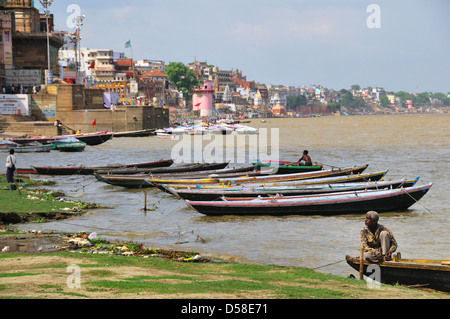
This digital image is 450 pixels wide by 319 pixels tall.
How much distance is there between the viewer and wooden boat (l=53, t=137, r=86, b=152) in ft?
182

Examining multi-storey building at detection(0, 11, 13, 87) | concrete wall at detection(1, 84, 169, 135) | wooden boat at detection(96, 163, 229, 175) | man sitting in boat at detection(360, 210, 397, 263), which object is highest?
multi-storey building at detection(0, 11, 13, 87)

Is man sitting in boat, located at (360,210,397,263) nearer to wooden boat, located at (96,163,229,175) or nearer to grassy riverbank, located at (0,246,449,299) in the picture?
grassy riverbank, located at (0,246,449,299)

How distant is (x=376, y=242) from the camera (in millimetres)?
12227

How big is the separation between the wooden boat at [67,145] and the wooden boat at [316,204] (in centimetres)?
→ 3636

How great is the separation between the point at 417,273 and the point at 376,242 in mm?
977

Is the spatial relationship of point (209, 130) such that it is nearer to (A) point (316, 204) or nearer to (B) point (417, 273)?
(A) point (316, 204)

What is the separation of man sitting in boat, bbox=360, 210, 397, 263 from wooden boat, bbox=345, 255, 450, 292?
0.15 meters

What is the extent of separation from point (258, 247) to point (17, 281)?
8695 millimetres

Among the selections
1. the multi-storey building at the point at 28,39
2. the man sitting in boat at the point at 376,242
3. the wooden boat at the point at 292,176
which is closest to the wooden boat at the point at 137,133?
the multi-storey building at the point at 28,39

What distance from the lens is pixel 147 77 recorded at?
19625cm

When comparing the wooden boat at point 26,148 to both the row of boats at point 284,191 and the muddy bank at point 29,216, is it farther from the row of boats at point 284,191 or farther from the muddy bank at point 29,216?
the muddy bank at point 29,216

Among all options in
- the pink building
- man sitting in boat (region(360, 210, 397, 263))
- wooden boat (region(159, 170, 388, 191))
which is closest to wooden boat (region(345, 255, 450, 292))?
man sitting in boat (region(360, 210, 397, 263))

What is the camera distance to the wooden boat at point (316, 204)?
21.9m
